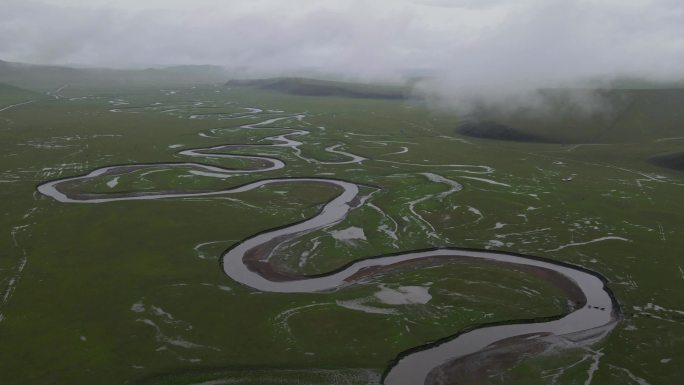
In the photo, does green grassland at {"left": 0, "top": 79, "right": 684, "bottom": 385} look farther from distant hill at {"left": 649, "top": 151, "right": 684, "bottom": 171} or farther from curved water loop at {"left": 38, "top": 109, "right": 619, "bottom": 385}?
distant hill at {"left": 649, "top": 151, "right": 684, "bottom": 171}

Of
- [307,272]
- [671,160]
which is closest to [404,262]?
[307,272]

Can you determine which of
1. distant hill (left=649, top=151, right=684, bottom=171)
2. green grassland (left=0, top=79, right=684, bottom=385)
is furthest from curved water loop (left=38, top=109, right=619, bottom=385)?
distant hill (left=649, top=151, right=684, bottom=171)

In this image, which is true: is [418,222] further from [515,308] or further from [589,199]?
[589,199]

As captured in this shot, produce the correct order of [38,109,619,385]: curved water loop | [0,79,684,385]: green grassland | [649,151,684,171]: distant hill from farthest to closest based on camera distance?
[649,151,684,171]: distant hill, [38,109,619,385]: curved water loop, [0,79,684,385]: green grassland

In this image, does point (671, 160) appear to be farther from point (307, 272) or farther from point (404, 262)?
point (307, 272)

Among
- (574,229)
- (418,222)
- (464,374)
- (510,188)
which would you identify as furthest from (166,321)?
(510,188)

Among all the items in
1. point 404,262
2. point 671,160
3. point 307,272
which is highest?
point 671,160
